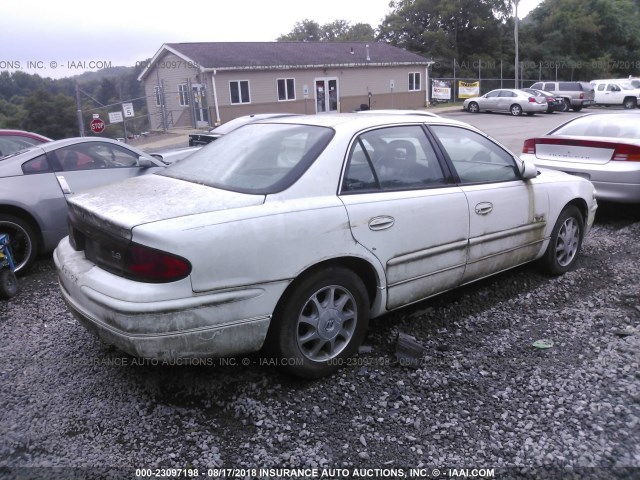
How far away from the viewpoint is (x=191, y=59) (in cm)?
2805

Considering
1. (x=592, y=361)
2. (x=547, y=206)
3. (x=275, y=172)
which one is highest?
(x=275, y=172)

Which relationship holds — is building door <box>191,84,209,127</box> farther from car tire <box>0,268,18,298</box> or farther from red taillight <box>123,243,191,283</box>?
red taillight <box>123,243,191,283</box>

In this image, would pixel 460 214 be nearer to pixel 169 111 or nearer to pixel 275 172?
pixel 275 172

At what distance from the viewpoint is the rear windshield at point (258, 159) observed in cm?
322

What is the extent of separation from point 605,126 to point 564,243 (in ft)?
10.4

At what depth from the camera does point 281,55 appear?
3219 cm

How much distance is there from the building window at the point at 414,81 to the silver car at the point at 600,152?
3184 centimetres

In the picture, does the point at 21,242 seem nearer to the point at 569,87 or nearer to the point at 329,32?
the point at 569,87

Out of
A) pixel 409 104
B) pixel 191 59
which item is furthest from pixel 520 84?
pixel 191 59

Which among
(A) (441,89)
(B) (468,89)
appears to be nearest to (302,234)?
(A) (441,89)

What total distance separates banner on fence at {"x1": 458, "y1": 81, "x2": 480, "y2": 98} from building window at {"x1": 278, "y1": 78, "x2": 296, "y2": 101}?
14.0 m

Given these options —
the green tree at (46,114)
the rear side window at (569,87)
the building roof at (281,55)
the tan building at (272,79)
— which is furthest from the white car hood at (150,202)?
the rear side window at (569,87)

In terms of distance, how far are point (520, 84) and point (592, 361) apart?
47124 mm

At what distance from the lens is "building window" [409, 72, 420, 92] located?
38.0 m
